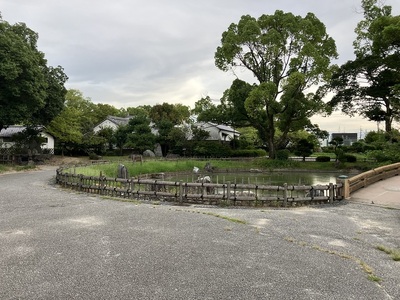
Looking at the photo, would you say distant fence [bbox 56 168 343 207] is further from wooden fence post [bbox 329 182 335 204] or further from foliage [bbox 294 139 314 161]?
foliage [bbox 294 139 314 161]

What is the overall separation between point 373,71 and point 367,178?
22.1 metres

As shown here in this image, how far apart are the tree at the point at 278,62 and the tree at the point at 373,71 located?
2.83 m

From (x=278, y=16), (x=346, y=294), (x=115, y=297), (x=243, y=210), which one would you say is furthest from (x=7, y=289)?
(x=278, y=16)

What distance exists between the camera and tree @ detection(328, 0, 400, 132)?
2898 cm

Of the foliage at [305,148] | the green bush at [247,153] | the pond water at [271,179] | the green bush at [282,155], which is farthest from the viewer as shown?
the green bush at [247,153]

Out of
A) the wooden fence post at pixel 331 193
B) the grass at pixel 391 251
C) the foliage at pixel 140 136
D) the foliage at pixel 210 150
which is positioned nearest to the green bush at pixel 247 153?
the foliage at pixel 210 150

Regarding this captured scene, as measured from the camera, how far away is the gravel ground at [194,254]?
4348 millimetres

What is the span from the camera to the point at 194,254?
18.8 feet

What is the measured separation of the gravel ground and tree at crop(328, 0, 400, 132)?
82.2 ft

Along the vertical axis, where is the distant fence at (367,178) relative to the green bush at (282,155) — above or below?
below

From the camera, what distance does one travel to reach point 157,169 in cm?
2844

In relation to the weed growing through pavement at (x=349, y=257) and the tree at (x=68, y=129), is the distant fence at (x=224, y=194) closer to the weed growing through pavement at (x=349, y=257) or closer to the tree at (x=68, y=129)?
the weed growing through pavement at (x=349, y=257)

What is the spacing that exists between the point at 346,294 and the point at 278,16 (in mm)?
32536

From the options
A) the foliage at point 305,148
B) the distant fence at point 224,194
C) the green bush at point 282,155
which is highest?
the foliage at point 305,148
